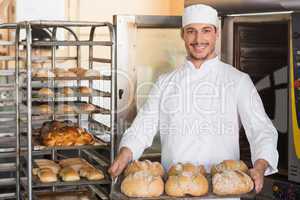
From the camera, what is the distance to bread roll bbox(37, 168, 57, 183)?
2.57 meters

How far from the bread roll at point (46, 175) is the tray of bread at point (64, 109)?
0.29m

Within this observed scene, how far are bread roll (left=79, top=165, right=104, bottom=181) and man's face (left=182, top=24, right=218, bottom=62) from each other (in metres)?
0.91

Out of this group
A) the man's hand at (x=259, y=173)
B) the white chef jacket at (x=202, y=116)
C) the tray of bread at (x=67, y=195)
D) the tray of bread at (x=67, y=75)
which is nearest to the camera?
the man's hand at (x=259, y=173)

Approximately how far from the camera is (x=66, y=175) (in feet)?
8.63

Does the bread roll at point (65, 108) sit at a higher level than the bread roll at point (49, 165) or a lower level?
higher

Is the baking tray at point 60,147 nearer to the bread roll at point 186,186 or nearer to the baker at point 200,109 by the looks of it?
the baker at point 200,109

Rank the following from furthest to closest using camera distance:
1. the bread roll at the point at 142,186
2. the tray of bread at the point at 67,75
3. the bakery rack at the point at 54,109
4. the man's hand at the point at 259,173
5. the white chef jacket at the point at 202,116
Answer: the tray of bread at the point at 67,75
the bakery rack at the point at 54,109
the white chef jacket at the point at 202,116
the man's hand at the point at 259,173
the bread roll at the point at 142,186

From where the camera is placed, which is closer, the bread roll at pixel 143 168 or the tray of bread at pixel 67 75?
the bread roll at pixel 143 168

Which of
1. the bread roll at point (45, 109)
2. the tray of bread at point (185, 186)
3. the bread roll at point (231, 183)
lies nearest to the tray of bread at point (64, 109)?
the bread roll at point (45, 109)

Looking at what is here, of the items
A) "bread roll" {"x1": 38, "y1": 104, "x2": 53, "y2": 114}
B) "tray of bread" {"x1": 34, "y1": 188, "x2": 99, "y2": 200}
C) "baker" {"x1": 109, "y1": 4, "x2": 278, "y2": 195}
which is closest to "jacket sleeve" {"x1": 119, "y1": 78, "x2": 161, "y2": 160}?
"baker" {"x1": 109, "y1": 4, "x2": 278, "y2": 195}

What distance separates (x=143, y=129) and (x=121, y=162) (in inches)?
11.1

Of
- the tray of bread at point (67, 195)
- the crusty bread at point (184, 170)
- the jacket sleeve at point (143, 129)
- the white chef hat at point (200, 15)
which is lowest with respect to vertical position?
the tray of bread at point (67, 195)

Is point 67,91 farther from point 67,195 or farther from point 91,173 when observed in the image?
point 67,195

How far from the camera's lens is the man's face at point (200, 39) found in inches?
81.9
